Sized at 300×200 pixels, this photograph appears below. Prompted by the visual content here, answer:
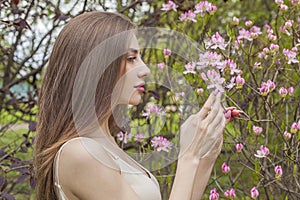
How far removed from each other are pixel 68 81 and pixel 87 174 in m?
0.25

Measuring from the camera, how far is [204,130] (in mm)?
1607

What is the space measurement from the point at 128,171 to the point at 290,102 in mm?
1851

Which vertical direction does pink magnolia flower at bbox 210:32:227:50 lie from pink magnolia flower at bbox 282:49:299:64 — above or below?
above

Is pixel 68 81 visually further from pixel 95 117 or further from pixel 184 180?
pixel 184 180

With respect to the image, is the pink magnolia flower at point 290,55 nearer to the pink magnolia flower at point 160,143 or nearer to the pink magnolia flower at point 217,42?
the pink magnolia flower at point 217,42

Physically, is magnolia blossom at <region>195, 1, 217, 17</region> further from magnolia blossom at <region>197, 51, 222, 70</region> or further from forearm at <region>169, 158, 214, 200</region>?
forearm at <region>169, 158, 214, 200</region>

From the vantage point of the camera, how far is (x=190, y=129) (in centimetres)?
170

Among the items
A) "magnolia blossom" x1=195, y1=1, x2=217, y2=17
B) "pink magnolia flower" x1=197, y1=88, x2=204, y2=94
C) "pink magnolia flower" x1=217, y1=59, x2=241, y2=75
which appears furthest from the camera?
Result: "magnolia blossom" x1=195, y1=1, x2=217, y2=17

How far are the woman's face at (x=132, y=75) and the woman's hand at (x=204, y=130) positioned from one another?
0.18 m

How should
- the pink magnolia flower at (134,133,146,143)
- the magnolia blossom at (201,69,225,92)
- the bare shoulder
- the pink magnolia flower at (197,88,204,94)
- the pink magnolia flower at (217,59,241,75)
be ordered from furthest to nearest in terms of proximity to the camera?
the pink magnolia flower at (134,133,146,143)
the pink magnolia flower at (197,88,204,94)
the pink magnolia flower at (217,59,241,75)
the magnolia blossom at (201,69,225,92)
the bare shoulder

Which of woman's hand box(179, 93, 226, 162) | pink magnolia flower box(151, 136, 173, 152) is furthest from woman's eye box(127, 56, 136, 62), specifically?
pink magnolia flower box(151, 136, 173, 152)

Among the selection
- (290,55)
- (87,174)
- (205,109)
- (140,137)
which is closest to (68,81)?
(87,174)

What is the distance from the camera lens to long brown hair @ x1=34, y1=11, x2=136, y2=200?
Result: 1640mm

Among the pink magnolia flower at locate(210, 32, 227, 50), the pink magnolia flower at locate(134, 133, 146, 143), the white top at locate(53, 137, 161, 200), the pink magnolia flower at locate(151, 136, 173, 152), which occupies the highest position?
the pink magnolia flower at locate(210, 32, 227, 50)
